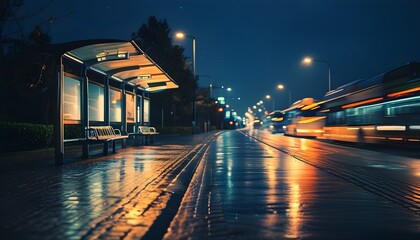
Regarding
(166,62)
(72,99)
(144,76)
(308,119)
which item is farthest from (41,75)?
(166,62)

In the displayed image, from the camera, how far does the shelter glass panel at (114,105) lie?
26.1 m

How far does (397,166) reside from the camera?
16.3 metres

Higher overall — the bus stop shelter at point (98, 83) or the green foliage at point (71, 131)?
the bus stop shelter at point (98, 83)

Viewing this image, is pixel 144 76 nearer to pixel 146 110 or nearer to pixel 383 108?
pixel 146 110

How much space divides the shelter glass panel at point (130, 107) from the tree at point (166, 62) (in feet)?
93.3

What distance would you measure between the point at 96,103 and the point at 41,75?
5.05 meters

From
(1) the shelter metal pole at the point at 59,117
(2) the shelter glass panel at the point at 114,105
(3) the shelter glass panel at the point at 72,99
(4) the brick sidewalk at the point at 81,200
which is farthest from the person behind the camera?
(2) the shelter glass panel at the point at 114,105

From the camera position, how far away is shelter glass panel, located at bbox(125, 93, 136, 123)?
28831 mm

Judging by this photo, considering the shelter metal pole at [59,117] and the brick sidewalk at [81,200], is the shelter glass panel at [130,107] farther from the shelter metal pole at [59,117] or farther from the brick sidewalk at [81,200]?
the brick sidewalk at [81,200]

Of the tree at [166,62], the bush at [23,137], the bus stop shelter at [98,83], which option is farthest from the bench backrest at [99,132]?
the tree at [166,62]

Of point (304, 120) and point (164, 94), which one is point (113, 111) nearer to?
point (304, 120)

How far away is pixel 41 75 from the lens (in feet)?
60.0

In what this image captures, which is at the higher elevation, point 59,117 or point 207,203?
point 59,117

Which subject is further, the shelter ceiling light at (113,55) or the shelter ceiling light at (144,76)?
the shelter ceiling light at (144,76)
